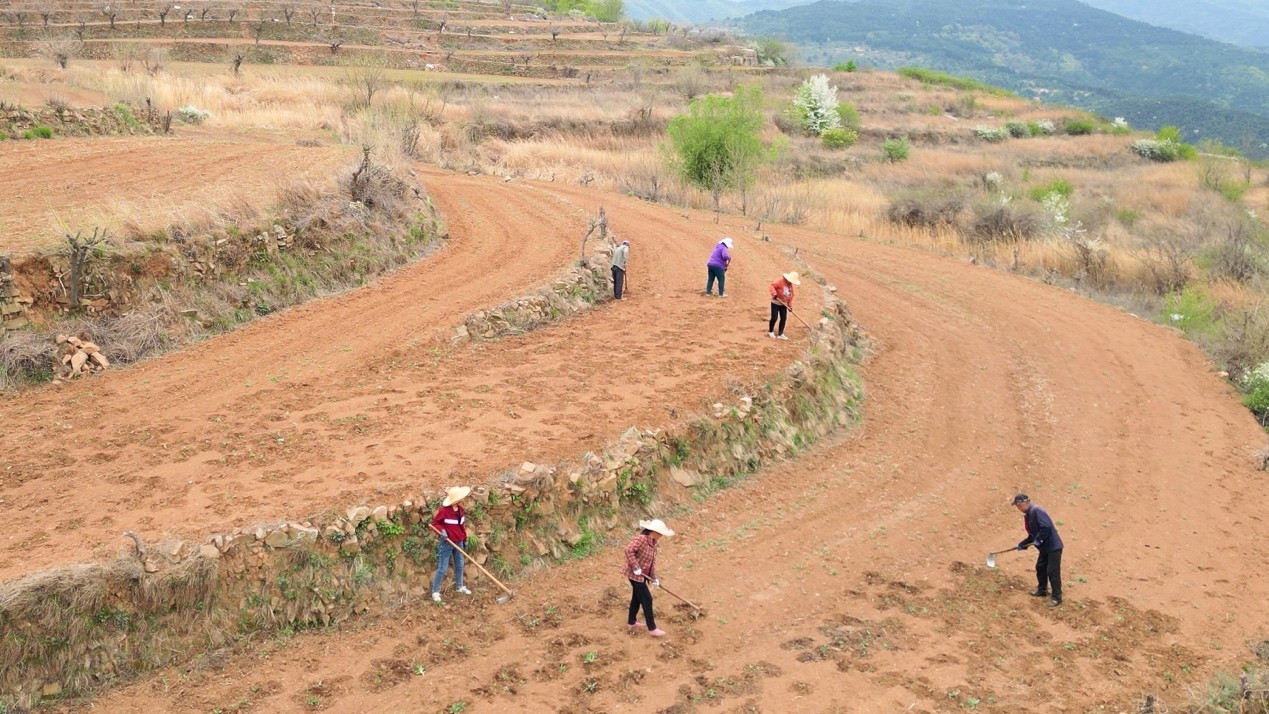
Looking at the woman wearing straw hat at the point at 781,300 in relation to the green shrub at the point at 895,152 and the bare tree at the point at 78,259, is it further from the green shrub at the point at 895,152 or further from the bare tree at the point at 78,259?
the green shrub at the point at 895,152

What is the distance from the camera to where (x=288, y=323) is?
16688mm

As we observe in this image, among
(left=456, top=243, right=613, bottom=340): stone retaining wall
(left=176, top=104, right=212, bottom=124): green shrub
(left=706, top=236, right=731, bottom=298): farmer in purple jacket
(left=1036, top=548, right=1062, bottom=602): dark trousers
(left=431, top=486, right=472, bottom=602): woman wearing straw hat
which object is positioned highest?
(left=176, top=104, right=212, bottom=124): green shrub

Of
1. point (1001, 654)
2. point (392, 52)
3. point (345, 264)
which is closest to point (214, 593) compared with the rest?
point (1001, 654)

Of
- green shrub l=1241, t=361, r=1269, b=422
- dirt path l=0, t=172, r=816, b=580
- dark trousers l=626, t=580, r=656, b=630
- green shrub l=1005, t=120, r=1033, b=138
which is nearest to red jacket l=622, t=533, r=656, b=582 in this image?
dark trousers l=626, t=580, r=656, b=630

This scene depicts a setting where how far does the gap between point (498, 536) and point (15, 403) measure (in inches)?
285

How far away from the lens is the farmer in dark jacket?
12055mm

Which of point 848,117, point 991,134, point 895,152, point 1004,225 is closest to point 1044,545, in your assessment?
point 1004,225

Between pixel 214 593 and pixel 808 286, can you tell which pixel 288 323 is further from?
pixel 808 286

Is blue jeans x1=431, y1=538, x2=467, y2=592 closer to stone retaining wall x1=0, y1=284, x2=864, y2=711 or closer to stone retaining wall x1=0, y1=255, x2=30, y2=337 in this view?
stone retaining wall x1=0, y1=284, x2=864, y2=711

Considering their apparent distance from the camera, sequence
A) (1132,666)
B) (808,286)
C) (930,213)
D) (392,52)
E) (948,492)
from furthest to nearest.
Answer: (392,52) < (930,213) < (808,286) < (948,492) < (1132,666)

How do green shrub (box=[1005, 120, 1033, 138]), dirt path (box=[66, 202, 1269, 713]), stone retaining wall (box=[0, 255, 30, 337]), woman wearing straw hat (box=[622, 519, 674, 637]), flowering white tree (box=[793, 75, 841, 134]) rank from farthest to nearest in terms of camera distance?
green shrub (box=[1005, 120, 1033, 138]), flowering white tree (box=[793, 75, 841, 134]), stone retaining wall (box=[0, 255, 30, 337]), woman wearing straw hat (box=[622, 519, 674, 637]), dirt path (box=[66, 202, 1269, 713])

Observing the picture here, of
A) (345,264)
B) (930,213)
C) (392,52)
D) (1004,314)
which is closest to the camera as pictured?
(345,264)

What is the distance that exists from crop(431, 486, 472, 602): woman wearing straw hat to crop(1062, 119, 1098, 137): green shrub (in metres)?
69.9

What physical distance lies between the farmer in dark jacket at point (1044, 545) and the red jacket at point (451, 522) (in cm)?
690
